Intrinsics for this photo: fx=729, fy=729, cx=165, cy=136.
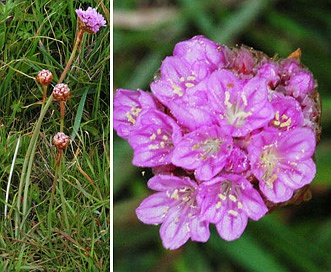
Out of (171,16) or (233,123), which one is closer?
(233,123)

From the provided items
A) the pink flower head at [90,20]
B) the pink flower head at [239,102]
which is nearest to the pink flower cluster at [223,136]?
the pink flower head at [239,102]

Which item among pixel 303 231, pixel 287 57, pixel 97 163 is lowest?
pixel 303 231

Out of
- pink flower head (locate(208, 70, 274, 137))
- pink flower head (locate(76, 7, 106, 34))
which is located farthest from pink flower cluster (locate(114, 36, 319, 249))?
pink flower head (locate(76, 7, 106, 34))

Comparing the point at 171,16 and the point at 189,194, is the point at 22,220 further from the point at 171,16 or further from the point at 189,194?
the point at 171,16

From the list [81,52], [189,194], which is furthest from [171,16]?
[189,194]

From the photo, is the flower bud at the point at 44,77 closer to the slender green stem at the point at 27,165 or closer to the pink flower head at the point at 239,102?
the slender green stem at the point at 27,165

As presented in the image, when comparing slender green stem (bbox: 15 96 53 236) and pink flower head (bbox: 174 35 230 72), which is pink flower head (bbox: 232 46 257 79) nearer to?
pink flower head (bbox: 174 35 230 72)
